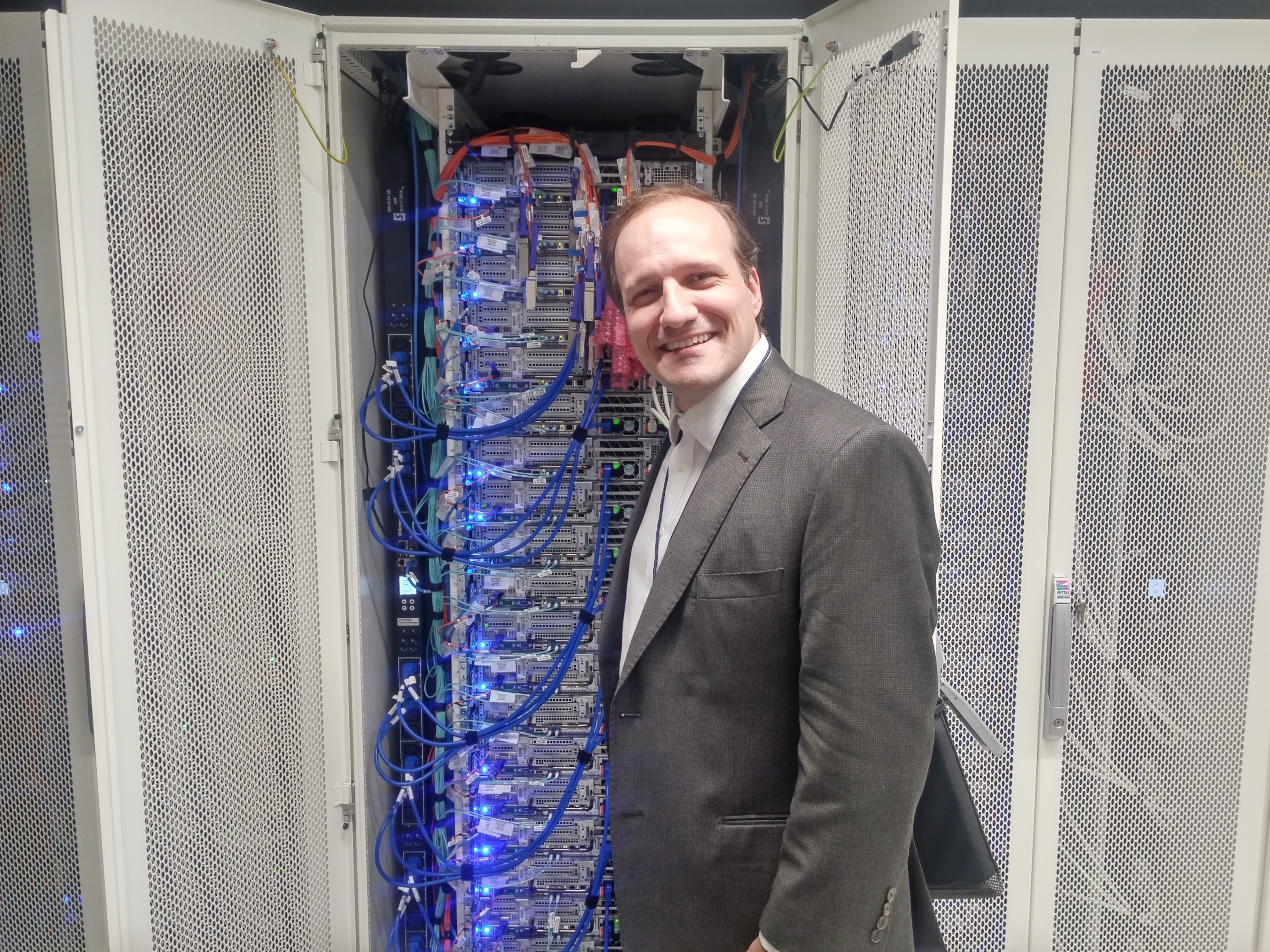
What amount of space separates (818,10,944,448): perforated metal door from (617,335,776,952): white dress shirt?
1.23ft

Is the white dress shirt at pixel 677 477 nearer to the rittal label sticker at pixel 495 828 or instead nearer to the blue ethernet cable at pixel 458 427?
the blue ethernet cable at pixel 458 427

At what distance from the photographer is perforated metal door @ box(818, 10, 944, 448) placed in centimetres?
129

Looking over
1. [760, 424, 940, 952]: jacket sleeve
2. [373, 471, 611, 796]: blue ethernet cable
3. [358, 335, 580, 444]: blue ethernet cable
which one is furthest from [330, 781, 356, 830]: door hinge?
[760, 424, 940, 952]: jacket sleeve

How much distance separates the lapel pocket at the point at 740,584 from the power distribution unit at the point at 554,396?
1.73 feet

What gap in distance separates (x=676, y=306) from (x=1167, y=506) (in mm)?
1491

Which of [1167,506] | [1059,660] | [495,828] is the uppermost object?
[1167,506]

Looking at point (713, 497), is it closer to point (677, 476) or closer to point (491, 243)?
point (677, 476)

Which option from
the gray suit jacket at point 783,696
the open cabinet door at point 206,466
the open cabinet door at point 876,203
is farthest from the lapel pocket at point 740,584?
the open cabinet door at point 206,466

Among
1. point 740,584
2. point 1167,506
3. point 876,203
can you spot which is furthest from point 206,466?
point 1167,506

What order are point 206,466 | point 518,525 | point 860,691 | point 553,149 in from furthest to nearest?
point 518,525 < point 553,149 < point 206,466 < point 860,691

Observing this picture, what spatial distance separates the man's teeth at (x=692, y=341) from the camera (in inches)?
42.6

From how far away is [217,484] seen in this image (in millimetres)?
1626

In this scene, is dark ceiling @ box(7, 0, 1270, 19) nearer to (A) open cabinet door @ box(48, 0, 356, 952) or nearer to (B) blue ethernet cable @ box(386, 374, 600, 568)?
(A) open cabinet door @ box(48, 0, 356, 952)

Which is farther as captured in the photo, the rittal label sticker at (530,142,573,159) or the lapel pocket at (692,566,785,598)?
the rittal label sticker at (530,142,573,159)
